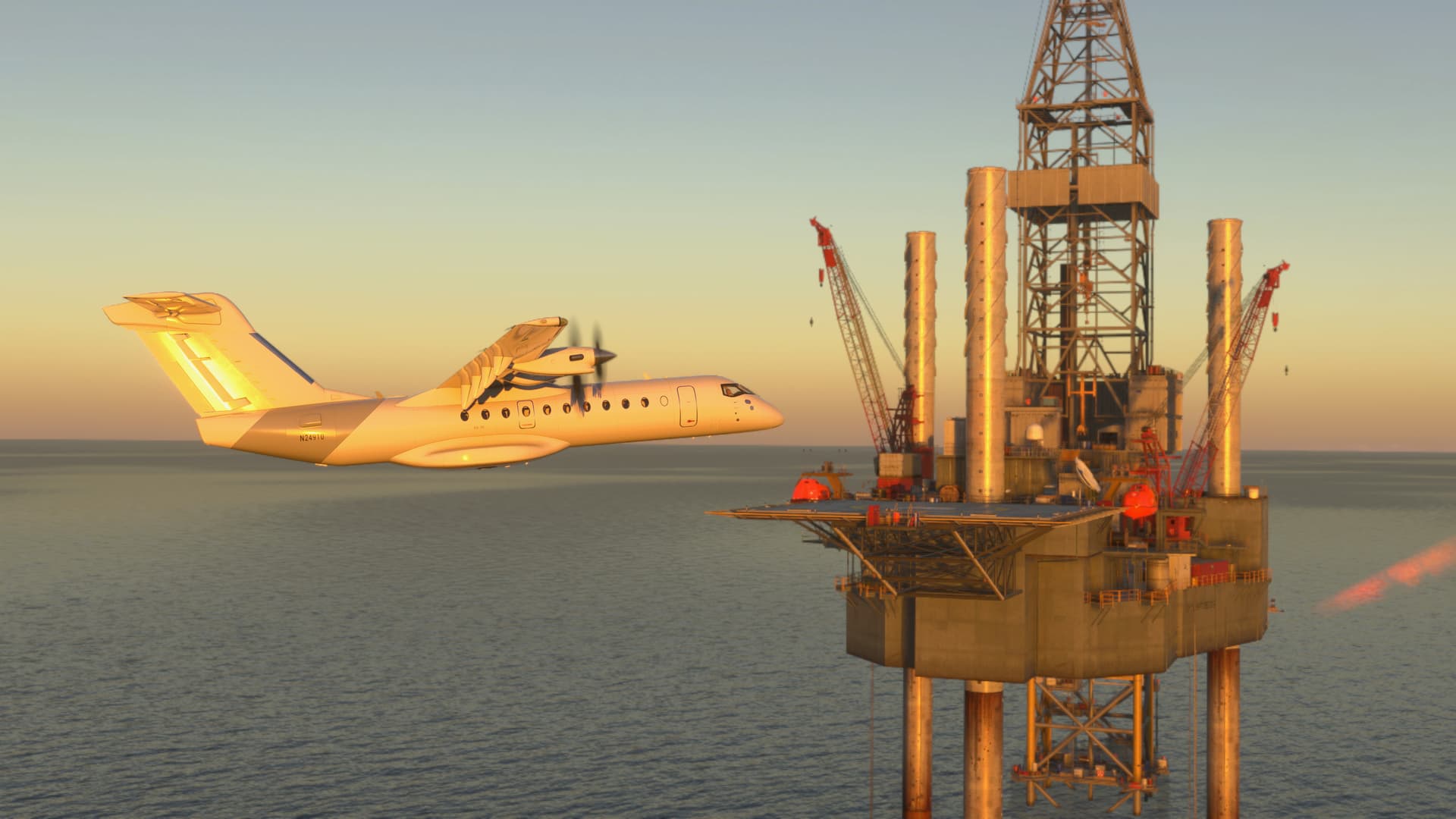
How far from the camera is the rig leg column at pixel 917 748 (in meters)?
58.9

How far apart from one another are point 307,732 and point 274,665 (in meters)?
21.1

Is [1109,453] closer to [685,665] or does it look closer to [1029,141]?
[1029,141]

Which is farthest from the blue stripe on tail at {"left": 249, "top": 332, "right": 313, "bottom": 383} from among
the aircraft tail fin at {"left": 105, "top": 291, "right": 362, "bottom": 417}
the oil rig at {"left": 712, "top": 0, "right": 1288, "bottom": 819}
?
the oil rig at {"left": 712, "top": 0, "right": 1288, "bottom": 819}

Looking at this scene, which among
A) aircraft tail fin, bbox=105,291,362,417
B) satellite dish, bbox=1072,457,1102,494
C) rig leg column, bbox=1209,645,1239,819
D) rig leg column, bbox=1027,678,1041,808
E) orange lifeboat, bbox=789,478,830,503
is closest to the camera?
aircraft tail fin, bbox=105,291,362,417

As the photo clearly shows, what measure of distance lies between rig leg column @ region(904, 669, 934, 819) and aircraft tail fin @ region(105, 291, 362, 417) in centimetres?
3180

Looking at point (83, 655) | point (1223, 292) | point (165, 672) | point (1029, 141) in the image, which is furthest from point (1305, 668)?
point (83, 655)

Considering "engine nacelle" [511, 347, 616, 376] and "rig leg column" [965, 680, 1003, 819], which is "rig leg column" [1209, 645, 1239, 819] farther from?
"engine nacelle" [511, 347, 616, 376]

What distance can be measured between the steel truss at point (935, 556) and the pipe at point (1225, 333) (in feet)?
57.5

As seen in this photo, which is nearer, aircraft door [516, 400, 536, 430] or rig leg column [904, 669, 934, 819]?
aircraft door [516, 400, 536, 430]

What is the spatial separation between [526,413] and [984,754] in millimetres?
24572

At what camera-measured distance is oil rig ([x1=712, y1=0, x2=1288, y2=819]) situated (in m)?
50.1

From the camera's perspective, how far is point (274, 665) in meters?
91.1

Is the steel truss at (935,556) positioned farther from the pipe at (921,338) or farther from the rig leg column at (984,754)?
the pipe at (921,338)

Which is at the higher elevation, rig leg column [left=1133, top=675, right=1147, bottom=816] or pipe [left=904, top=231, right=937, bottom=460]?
pipe [left=904, top=231, right=937, bottom=460]
